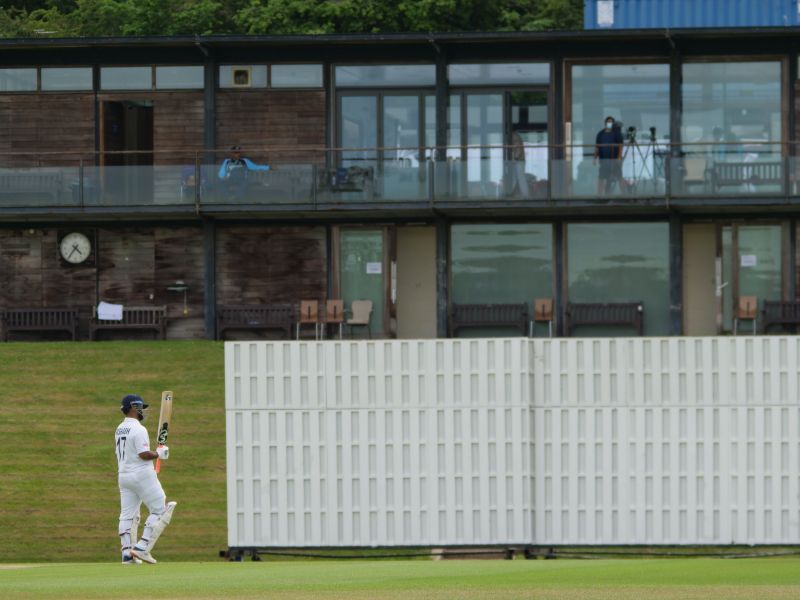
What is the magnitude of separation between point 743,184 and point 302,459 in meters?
16.1

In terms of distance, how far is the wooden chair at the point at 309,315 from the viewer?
115ft

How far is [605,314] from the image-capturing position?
3509 cm

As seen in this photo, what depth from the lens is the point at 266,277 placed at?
3588cm

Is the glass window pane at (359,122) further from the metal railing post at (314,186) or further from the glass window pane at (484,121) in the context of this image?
the glass window pane at (484,121)

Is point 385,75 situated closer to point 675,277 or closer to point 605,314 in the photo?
point 605,314

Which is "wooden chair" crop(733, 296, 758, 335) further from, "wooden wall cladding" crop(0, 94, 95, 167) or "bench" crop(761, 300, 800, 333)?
"wooden wall cladding" crop(0, 94, 95, 167)

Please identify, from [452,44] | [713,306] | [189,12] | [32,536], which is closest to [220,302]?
[452,44]

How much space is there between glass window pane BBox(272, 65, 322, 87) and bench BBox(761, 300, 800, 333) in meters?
9.69

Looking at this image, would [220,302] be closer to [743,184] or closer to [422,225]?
[422,225]

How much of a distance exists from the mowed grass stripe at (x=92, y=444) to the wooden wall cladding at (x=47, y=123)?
609cm

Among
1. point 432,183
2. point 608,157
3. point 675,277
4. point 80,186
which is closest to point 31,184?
point 80,186

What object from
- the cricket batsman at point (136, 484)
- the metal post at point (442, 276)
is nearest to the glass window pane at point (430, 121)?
the metal post at point (442, 276)

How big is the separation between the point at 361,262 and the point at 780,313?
8066mm

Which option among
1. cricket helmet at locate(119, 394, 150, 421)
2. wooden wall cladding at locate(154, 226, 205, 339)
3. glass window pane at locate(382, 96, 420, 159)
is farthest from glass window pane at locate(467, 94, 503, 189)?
cricket helmet at locate(119, 394, 150, 421)
